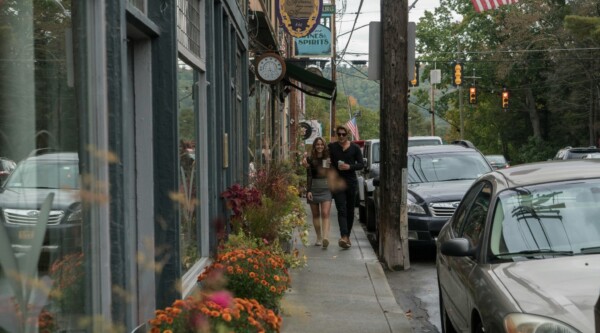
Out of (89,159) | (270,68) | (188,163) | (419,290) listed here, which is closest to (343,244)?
(419,290)

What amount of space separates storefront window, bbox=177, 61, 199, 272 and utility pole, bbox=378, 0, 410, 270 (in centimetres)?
385

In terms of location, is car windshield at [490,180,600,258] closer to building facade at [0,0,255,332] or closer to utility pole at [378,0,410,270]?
building facade at [0,0,255,332]

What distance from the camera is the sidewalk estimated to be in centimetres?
739

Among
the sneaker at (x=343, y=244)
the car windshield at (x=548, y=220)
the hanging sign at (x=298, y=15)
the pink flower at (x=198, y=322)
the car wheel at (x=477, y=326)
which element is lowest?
the sneaker at (x=343, y=244)

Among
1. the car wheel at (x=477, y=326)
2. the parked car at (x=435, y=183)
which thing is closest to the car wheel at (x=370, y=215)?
the parked car at (x=435, y=183)

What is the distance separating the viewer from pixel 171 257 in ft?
18.8

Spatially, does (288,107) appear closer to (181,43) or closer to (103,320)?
(181,43)

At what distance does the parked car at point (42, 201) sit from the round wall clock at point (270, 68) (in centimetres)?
1194

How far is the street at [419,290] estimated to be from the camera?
8106 millimetres

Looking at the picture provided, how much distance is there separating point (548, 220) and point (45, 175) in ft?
11.0

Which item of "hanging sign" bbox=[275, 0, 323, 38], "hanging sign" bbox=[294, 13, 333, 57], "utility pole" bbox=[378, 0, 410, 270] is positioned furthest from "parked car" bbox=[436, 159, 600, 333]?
"hanging sign" bbox=[294, 13, 333, 57]

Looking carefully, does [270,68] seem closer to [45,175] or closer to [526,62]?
[45,175]

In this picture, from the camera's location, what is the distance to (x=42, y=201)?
3.27 meters

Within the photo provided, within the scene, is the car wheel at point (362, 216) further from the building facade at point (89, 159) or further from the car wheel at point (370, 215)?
the building facade at point (89, 159)
